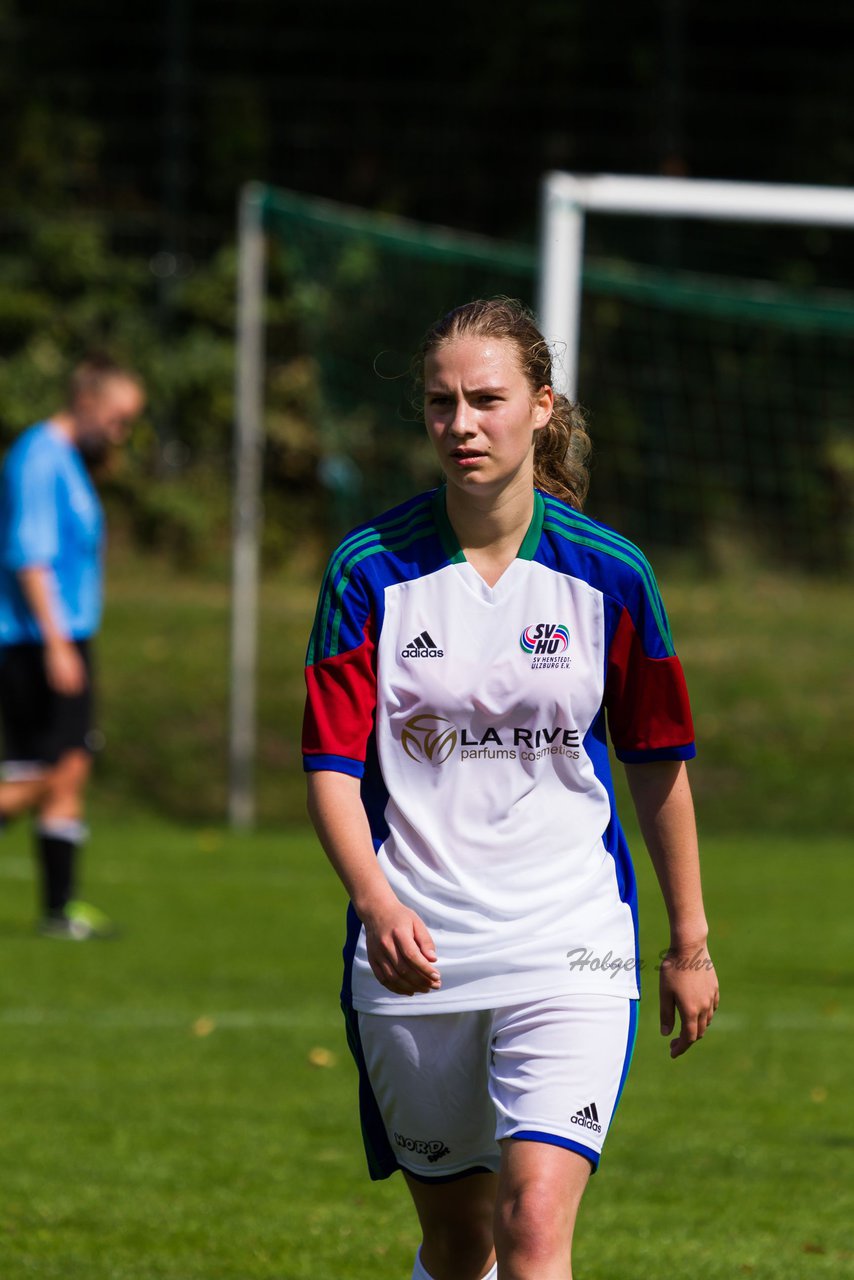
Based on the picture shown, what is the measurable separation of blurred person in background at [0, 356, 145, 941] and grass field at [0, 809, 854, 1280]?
513mm

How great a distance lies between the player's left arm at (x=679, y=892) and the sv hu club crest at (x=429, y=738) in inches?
12.5

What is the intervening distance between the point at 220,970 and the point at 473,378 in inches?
219

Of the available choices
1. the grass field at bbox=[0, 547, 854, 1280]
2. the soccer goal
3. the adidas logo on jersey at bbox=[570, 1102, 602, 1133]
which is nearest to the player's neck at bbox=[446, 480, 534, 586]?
the adidas logo on jersey at bbox=[570, 1102, 602, 1133]

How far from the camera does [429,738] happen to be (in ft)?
10.6

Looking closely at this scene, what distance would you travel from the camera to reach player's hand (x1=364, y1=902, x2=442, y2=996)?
3.01 meters

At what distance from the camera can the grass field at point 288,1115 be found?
466 cm

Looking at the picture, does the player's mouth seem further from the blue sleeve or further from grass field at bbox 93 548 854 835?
grass field at bbox 93 548 854 835

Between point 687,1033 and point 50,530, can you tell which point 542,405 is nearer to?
point 687,1033

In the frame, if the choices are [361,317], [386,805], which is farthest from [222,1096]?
[361,317]

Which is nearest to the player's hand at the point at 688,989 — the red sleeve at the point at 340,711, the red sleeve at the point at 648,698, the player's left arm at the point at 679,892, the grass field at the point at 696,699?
the player's left arm at the point at 679,892

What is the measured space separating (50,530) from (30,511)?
0.11 metres

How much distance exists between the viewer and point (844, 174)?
21.0 m

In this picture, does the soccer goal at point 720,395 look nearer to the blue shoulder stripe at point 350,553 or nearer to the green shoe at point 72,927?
the green shoe at point 72,927

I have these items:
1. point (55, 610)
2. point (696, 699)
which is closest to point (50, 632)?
point (55, 610)
